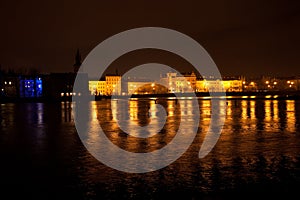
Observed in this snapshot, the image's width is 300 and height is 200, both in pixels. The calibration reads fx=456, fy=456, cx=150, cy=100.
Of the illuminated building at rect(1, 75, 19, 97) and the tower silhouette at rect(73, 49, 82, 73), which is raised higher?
the tower silhouette at rect(73, 49, 82, 73)

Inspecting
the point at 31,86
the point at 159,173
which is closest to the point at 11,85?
the point at 31,86

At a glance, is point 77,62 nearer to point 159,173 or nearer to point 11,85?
point 11,85

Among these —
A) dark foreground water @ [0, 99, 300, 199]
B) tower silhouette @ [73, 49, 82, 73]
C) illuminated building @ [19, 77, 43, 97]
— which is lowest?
dark foreground water @ [0, 99, 300, 199]

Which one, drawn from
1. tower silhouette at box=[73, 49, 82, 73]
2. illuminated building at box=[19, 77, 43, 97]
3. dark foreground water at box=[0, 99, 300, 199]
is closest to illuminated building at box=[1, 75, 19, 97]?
illuminated building at box=[19, 77, 43, 97]

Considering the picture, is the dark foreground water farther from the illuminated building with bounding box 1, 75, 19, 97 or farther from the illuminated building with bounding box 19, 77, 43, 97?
the illuminated building with bounding box 19, 77, 43, 97

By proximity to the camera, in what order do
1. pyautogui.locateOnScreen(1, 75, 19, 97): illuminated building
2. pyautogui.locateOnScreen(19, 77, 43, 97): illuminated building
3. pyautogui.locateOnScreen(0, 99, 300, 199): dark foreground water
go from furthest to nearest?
1. pyautogui.locateOnScreen(19, 77, 43, 97): illuminated building
2. pyautogui.locateOnScreen(1, 75, 19, 97): illuminated building
3. pyautogui.locateOnScreen(0, 99, 300, 199): dark foreground water

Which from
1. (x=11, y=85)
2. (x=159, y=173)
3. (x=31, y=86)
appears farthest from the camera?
(x=31, y=86)

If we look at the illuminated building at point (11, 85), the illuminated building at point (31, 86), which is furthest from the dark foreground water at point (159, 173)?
the illuminated building at point (31, 86)

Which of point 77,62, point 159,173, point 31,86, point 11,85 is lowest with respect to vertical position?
point 159,173

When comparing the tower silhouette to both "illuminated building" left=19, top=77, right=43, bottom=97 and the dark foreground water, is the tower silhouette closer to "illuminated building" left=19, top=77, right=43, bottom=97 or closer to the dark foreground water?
"illuminated building" left=19, top=77, right=43, bottom=97

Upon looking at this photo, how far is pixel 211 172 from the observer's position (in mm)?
12633

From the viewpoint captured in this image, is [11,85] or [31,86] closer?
[11,85]

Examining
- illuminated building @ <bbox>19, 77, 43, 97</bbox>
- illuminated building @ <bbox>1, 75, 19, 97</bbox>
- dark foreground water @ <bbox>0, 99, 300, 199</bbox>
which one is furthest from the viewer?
illuminated building @ <bbox>19, 77, 43, 97</bbox>

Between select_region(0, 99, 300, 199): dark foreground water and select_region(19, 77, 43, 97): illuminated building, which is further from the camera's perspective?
select_region(19, 77, 43, 97): illuminated building
